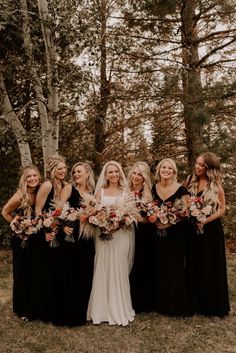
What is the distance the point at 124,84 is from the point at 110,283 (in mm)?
8025

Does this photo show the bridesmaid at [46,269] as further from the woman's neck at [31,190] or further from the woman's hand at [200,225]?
the woman's hand at [200,225]

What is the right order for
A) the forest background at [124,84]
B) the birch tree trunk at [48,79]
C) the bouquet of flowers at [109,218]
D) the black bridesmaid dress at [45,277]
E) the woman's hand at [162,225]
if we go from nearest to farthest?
the bouquet of flowers at [109,218] < the black bridesmaid dress at [45,277] < the woman's hand at [162,225] < the birch tree trunk at [48,79] < the forest background at [124,84]

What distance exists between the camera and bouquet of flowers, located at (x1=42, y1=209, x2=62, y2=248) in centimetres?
568

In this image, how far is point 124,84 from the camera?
1264 centimetres

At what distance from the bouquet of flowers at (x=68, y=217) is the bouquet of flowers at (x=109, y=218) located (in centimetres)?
17

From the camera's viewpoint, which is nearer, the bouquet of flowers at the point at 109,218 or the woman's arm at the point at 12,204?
the bouquet of flowers at the point at 109,218

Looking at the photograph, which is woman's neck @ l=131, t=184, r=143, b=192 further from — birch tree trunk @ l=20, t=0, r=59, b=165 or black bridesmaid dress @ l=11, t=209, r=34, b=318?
birch tree trunk @ l=20, t=0, r=59, b=165

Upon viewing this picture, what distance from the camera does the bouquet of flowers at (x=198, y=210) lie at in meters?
5.85

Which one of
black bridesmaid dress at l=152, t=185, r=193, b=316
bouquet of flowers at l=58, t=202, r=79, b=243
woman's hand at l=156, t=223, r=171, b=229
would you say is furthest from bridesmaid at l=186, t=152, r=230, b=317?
bouquet of flowers at l=58, t=202, r=79, b=243

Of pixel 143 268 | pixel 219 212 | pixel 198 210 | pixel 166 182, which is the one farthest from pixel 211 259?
pixel 166 182

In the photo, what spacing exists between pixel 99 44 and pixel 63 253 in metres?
4.83

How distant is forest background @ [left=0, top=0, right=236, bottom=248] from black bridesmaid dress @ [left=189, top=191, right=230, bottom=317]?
13.0ft

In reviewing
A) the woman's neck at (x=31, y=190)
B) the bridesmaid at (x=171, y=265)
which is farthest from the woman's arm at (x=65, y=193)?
the bridesmaid at (x=171, y=265)

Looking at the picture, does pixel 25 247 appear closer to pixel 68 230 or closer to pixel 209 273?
pixel 68 230
